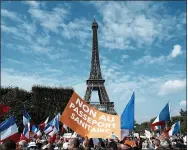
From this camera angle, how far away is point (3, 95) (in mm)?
43000

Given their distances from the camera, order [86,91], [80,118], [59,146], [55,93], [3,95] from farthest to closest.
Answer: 1. [86,91]
2. [55,93]
3. [3,95]
4. [59,146]
5. [80,118]

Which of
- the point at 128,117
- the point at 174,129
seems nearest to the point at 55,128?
the point at 128,117

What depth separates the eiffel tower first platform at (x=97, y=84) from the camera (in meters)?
69.5

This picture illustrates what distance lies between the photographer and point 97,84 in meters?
74.6

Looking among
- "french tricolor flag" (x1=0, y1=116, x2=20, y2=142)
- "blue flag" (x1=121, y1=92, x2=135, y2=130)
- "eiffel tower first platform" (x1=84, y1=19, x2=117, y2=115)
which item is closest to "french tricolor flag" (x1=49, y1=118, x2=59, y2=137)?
"french tricolor flag" (x1=0, y1=116, x2=20, y2=142)

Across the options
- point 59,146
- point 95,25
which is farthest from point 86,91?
point 59,146

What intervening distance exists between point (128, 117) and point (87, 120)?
211 cm

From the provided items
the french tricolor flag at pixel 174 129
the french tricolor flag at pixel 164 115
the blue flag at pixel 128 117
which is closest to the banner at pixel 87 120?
the blue flag at pixel 128 117

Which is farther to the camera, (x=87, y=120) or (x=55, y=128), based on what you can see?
(x=55, y=128)

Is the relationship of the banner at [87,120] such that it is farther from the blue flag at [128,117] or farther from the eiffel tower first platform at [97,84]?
the eiffel tower first platform at [97,84]

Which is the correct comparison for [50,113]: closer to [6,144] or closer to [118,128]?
[118,128]

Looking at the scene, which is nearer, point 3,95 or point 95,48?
point 3,95

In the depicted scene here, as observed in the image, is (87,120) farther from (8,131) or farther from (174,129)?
(174,129)

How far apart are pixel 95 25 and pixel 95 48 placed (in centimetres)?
788
